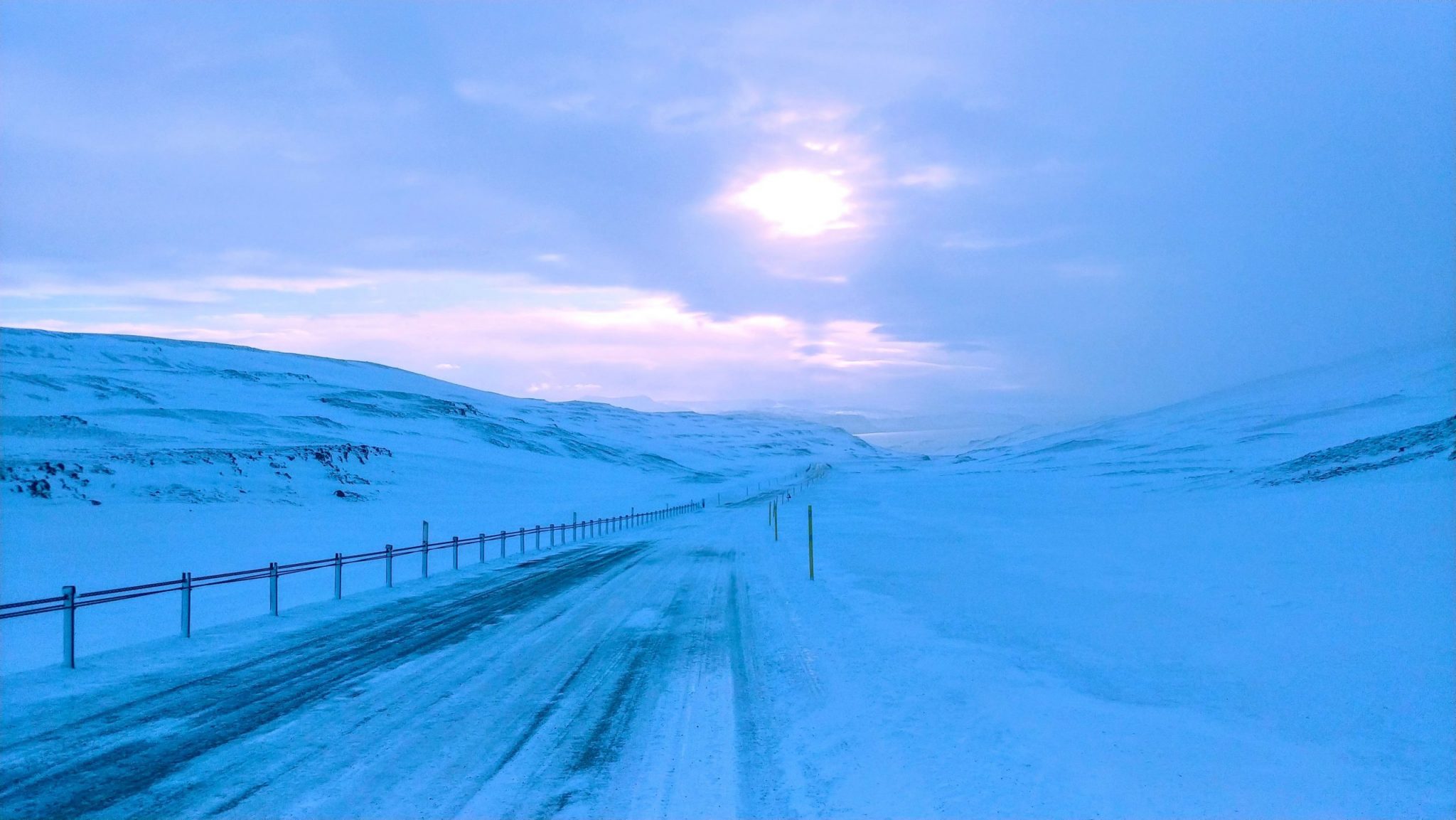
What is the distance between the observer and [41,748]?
8.12m

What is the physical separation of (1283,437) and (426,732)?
3918 inches

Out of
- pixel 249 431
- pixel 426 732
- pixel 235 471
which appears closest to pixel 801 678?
pixel 426 732

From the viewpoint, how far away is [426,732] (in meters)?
8.56

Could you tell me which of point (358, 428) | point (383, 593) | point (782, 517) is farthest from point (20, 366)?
point (383, 593)

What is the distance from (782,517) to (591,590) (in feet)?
103

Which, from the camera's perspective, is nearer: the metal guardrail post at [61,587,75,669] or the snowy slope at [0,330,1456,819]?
the snowy slope at [0,330,1456,819]

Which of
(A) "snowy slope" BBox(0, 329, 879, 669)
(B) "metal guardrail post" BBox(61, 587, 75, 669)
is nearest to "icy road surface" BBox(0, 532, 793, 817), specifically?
(B) "metal guardrail post" BBox(61, 587, 75, 669)

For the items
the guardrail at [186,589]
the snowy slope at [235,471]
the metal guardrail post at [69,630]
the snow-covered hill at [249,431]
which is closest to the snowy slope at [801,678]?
the metal guardrail post at [69,630]

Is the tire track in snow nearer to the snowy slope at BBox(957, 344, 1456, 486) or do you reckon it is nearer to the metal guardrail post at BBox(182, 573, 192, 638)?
the metal guardrail post at BBox(182, 573, 192, 638)

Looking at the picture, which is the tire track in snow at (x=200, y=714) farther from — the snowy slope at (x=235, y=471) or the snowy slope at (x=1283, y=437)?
the snowy slope at (x=1283, y=437)

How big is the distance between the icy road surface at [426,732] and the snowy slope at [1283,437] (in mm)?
29716

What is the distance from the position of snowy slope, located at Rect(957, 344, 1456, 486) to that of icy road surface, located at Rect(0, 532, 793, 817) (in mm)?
29716

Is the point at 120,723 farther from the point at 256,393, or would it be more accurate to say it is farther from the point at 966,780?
the point at 256,393

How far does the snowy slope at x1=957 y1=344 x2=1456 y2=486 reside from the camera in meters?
37.1
